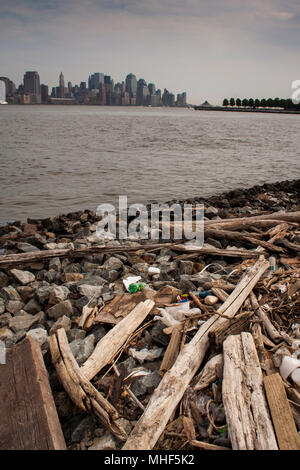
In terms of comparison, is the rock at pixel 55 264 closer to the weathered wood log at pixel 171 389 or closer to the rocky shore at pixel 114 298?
the rocky shore at pixel 114 298

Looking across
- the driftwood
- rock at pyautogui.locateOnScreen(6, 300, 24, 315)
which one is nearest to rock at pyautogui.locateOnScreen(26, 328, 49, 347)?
the driftwood

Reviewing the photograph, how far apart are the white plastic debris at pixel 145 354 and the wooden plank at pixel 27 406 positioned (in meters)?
0.91

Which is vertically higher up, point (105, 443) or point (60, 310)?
point (60, 310)

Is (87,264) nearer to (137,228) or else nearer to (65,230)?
(137,228)

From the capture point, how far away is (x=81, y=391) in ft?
9.48

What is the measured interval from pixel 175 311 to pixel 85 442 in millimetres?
1766

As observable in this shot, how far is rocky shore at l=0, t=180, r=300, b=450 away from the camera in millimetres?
2822

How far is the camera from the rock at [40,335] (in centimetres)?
378

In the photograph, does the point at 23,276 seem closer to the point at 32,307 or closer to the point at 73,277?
the point at 73,277

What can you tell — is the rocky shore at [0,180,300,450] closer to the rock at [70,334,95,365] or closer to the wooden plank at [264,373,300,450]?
the rock at [70,334,95,365]

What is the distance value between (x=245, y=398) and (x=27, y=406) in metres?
1.72

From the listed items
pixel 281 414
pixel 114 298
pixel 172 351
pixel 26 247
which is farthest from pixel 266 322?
pixel 26 247

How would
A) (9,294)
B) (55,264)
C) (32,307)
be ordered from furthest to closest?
(55,264)
(9,294)
(32,307)
